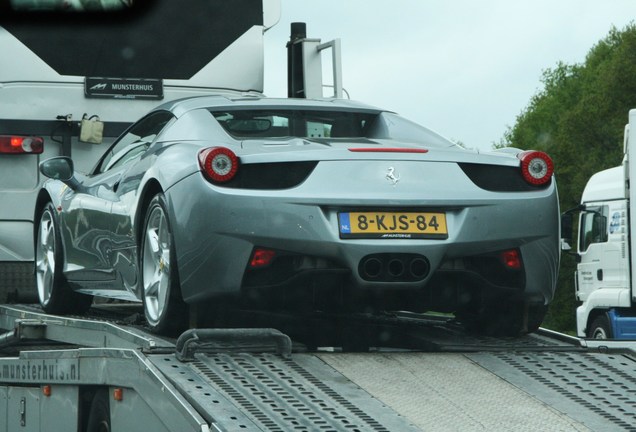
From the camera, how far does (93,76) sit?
10.6 metres

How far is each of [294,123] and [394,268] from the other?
4.55 feet

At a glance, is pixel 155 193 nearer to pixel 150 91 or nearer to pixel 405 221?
pixel 405 221

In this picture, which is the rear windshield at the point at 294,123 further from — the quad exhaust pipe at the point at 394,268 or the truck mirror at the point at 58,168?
the truck mirror at the point at 58,168

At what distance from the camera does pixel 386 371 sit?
5617 millimetres

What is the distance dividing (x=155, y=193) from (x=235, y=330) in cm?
108

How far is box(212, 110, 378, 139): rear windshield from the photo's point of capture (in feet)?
22.2

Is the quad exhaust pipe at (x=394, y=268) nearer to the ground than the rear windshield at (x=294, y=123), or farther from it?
nearer to the ground

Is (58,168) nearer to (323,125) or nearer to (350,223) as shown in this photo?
(323,125)

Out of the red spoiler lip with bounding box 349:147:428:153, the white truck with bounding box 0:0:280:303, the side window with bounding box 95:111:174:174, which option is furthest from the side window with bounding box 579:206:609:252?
the red spoiler lip with bounding box 349:147:428:153

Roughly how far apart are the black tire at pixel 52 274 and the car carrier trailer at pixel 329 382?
4.03ft

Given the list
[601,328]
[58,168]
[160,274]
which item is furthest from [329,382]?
[601,328]

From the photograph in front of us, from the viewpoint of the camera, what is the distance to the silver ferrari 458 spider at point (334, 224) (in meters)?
5.82

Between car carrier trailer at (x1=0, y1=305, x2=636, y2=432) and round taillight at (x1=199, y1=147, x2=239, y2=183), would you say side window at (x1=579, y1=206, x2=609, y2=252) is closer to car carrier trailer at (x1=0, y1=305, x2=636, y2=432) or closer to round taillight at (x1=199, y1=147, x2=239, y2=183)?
car carrier trailer at (x1=0, y1=305, x2=636, y2=432)

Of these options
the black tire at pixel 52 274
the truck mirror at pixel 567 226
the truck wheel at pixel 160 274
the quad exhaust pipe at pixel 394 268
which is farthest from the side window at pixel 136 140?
the truck mirror at pixel 567 226
